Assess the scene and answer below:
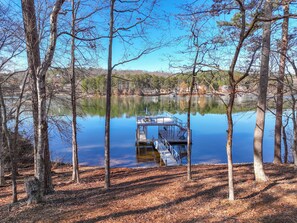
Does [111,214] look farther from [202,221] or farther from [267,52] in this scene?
[267,52]

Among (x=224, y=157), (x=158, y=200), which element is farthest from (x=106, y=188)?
(x=224, y=157)

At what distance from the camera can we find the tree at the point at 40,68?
14.6 ft

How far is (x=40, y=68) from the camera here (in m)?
4.52

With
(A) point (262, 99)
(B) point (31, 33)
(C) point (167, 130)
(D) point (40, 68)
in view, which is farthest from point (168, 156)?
(D) point (40, 68)

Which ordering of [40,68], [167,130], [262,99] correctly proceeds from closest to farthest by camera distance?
[40,68], [262,99], [167,130]

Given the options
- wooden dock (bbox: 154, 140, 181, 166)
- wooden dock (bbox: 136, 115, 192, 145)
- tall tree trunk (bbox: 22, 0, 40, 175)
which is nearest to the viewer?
tall tree trunk (bbox: 22, 0, 40, 175)

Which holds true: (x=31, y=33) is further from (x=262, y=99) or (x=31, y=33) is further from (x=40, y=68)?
(x=262, y=99)

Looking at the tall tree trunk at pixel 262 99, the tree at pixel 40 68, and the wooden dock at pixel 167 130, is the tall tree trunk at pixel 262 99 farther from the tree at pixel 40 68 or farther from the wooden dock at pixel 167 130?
the wooden dock at pixel 167 130

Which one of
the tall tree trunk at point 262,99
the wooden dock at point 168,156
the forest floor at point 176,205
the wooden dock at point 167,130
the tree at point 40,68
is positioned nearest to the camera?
the forest floor at point 176,205

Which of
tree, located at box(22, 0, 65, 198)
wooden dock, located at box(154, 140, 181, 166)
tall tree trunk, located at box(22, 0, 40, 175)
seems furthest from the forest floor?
wooden dock, located at box(154, 140, 181, 166)

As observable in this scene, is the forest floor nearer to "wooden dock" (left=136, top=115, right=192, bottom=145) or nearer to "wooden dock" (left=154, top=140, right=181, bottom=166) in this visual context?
"wooden dock" (left=154, top=140, right=181, bottom=166)

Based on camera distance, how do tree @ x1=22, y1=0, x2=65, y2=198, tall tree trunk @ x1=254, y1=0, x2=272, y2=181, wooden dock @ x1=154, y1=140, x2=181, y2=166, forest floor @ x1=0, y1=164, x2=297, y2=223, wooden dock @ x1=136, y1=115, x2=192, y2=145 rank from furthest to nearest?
wooden dock @ x1=136, y1=115, x2=192, y2=145 < wooden dock @ x1=154, y1=140, x2=181, y2=166 < tall tree trunk @ x1=254, y1=0, x2=272, y2=181 < tree @ x1=22, y1=0, x2=65, y2=198 < forest floor @ x1=0, y1=164, x2=297, y2=223

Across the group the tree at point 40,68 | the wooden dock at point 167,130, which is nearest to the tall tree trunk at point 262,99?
the tree at point 40,68

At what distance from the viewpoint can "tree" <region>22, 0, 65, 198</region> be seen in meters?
4.46
